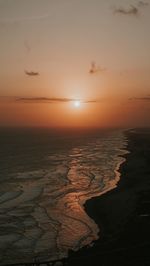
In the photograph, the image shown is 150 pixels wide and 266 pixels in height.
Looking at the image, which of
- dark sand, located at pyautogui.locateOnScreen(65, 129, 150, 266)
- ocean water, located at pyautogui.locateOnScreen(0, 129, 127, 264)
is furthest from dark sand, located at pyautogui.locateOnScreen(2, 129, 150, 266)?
ocean water, located at pyautogui.locateOnScreen(0, 129, 127, 264)

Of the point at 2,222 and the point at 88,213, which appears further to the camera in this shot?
the point at 88,213

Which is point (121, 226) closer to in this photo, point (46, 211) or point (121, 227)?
point (121, 227)

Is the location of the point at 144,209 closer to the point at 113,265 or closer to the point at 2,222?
the point at 2,222

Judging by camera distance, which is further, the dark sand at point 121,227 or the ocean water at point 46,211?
the ocean water at point 46,211

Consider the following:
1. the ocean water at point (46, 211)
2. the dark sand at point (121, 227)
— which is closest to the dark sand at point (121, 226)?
the dark sand at point (121, 227)

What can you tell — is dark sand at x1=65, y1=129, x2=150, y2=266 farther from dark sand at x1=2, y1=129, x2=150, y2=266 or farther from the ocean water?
the ocean water

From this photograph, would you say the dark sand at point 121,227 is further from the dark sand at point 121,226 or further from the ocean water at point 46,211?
the ocean water at point 46,211

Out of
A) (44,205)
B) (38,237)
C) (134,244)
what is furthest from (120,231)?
(44,205)

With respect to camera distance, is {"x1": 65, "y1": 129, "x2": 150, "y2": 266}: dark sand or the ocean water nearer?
{"x1": 65, "y1": 129, "x2": 150, "y2": 266}: dark sand

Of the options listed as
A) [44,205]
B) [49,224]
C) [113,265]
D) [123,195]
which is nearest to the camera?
[113,265]
